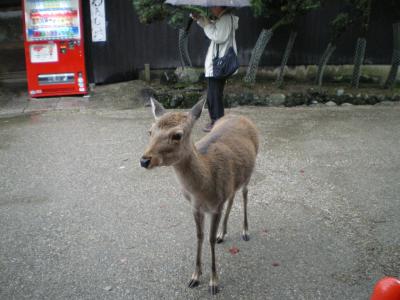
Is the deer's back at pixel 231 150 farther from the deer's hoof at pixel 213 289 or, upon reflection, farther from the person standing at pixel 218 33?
the person standing at pixel 218 33

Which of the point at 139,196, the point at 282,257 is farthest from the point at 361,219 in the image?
the point at 139,196

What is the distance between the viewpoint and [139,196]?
191 inches

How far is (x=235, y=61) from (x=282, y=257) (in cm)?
349

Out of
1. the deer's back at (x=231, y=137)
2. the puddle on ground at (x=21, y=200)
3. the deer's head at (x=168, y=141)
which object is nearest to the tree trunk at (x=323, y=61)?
the deer's back at (x=231, y=137)

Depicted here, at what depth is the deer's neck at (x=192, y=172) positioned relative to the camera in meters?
3.05

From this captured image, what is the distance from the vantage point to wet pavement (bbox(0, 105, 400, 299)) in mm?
3373

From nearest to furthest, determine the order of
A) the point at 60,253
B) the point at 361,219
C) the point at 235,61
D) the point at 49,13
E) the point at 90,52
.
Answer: the point at 60,253, the point at 361,219, the point at 235,61, the point at 49,13, the point at 90,52

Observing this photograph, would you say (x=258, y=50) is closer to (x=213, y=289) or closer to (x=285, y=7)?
(x=285, y=7)

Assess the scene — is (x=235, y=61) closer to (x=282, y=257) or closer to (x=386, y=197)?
(x=386, y=197)

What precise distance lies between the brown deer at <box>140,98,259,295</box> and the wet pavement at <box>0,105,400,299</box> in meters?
0.34

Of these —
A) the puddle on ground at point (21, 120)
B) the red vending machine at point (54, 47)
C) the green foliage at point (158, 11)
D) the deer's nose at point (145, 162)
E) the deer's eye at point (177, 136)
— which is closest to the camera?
the deer's nose at point (145, 162)

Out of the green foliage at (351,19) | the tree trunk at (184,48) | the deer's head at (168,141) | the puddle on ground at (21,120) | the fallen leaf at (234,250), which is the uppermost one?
the green foliage at (351,19)

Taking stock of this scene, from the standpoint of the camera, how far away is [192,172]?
307cm

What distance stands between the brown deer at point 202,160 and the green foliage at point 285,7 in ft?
15.6
